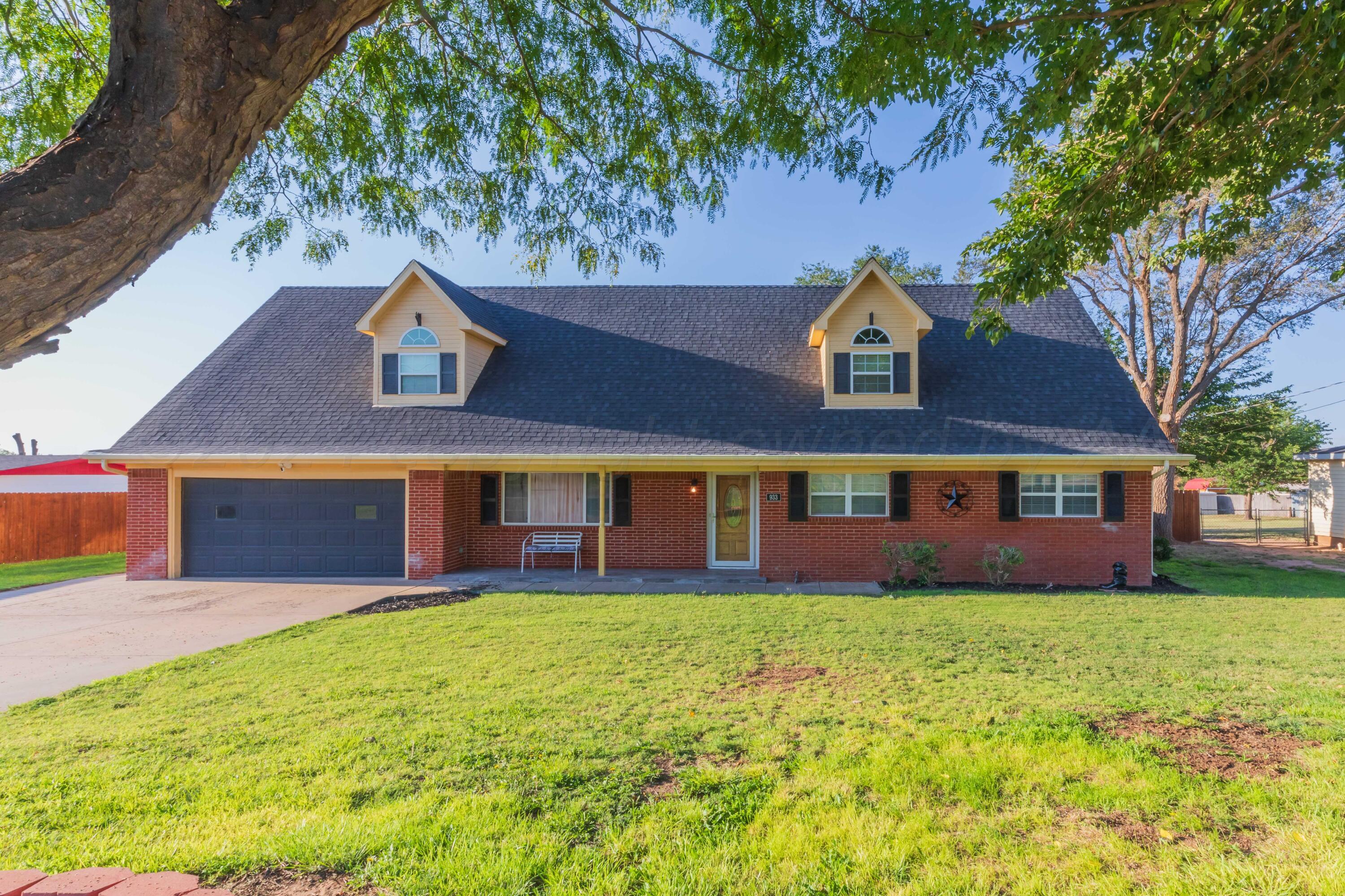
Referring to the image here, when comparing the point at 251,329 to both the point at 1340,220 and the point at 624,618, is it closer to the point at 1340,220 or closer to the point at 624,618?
the point at 624,618

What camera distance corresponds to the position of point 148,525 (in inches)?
522

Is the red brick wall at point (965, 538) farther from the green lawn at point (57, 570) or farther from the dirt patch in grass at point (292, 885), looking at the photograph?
the green lawn at point (57, 570)

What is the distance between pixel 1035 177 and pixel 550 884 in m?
9.77

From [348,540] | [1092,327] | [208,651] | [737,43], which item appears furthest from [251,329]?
[1092,327]

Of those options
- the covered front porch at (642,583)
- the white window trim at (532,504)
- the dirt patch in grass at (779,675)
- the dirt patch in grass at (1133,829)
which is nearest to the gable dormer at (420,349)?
the white window trim at (532,504)

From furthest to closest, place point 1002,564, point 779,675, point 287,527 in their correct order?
point 287,527, point 1002,564, point 779,675

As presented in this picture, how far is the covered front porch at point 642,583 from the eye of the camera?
38.0ft

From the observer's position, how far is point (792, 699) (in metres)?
5.72

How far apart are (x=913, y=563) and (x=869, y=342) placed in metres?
4.76

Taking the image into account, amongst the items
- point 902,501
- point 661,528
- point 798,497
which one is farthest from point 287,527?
point 902,501

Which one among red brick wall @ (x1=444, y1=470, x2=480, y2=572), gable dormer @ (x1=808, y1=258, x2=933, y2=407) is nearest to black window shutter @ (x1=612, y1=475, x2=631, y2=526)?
red brick wall @ (x1=444, y1=470, x2=480, y2=572)

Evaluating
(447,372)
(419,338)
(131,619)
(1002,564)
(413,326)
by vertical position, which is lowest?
(131,619)

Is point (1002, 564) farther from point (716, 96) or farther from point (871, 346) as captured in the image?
point (716, 96)

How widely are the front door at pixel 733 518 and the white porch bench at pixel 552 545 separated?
2.99 m
